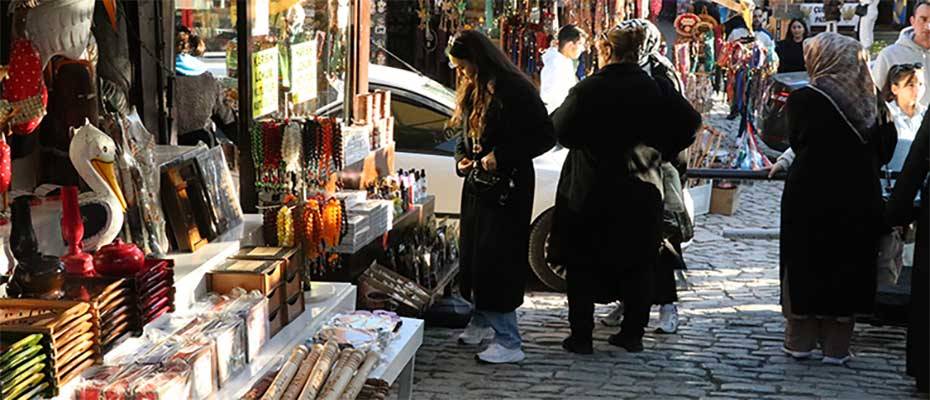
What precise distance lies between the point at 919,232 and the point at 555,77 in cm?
417

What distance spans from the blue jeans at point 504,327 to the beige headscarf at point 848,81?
1.89 metres

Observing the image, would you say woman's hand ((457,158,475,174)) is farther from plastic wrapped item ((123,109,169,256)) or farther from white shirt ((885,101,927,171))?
white shirt ((885,101,927,171))

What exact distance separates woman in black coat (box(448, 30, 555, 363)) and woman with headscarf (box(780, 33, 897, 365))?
4.16 feet

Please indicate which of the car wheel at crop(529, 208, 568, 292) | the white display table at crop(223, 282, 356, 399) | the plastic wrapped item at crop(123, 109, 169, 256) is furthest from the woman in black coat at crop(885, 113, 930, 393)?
the plastic wrapped item at crop(123, 109, 169, 256)

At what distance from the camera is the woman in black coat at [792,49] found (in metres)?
12.9

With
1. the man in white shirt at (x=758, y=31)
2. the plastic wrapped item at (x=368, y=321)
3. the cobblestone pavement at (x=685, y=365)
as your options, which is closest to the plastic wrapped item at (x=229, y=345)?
the plastic wrapped item at (x=368, y=321)

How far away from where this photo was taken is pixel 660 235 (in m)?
5.59

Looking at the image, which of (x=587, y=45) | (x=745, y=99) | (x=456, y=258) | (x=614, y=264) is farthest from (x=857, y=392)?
(x=745, y=99)

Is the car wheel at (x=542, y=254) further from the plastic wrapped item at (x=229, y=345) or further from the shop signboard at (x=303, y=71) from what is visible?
the plastic wrapped item at (x=229, y=345)

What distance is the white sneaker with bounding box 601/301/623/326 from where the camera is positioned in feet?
20.4

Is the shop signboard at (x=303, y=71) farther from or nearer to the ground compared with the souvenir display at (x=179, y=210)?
farther from the ground

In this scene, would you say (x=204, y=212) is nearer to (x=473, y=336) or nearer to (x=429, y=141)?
(x=473, y=336)

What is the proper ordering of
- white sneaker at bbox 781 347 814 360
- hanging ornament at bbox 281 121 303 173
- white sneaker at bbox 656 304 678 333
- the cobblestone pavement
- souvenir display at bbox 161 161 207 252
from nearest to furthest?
souvenir display at bbox 161 161 207 252 → hanging ornament at bbox 281 121 303 173 → the cobblestone pavement → white sneaker at bbox 781 347 814 360 → white sneaker at bbox 656 304 678 333

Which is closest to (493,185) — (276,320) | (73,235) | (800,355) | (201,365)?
(276,320)
